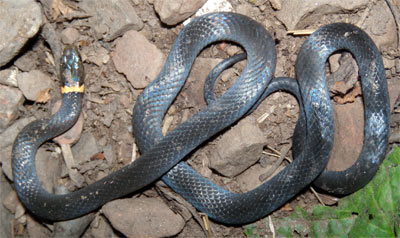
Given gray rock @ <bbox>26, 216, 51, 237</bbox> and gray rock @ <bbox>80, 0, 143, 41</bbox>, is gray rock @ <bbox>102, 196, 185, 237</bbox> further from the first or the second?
gray rock @ <bbox>80, 0, 143, 41</bbox>

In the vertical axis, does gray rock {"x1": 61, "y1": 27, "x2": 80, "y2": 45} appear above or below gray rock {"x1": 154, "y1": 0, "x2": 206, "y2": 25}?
below

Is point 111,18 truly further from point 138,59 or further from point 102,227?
point 102,227

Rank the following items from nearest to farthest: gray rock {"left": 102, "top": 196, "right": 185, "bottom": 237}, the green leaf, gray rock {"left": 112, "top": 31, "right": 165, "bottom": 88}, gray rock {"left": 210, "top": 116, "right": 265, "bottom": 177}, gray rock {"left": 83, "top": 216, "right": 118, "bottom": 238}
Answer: the green leaf, gray rock {"left": 210, "top": 116, "right": 265, "bottom": 177}, gray rock {"left": 102, "top": 196, "right": 185, "bottom": 237}, gray rock {"left": 112, "top": 31, "right": 165, "bottom": 88}, gray rock {"left": 83, "top": 216, "right": 118, "bottom": 238}

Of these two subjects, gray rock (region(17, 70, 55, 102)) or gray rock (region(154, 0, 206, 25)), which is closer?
gray rock (region(154, 0, 206, 25))

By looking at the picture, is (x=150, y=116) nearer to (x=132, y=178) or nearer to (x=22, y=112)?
(x=132, y=178)

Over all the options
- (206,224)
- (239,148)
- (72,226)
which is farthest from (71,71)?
(206,224)

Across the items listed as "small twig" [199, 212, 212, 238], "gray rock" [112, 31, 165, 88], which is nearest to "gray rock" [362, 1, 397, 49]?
"gray rock" [112, 31, 165, 88]
